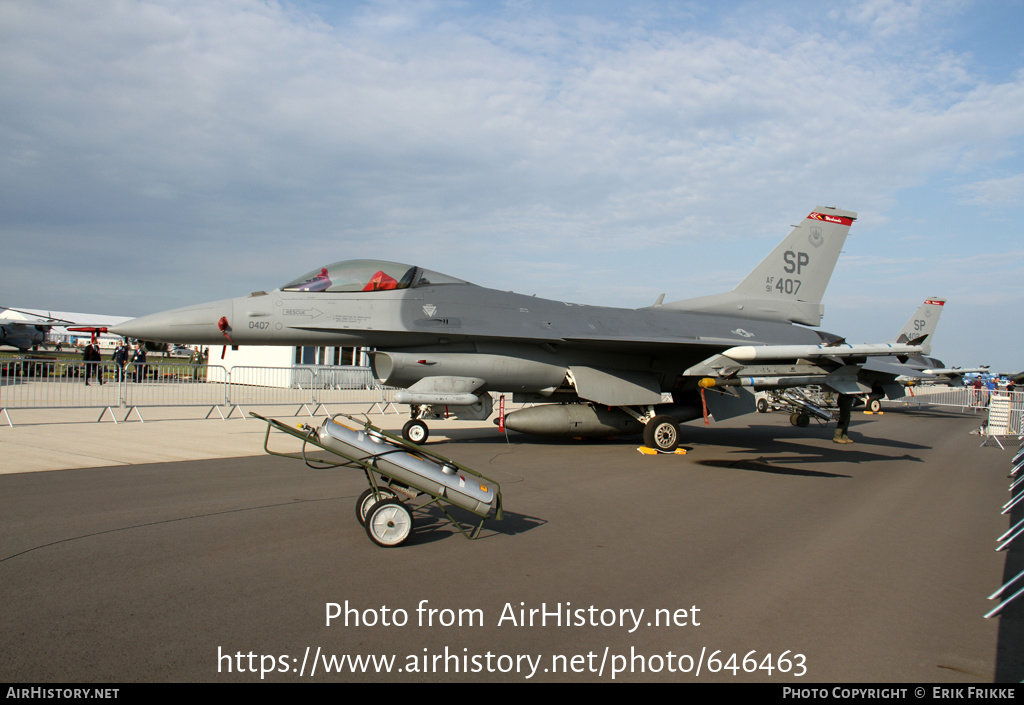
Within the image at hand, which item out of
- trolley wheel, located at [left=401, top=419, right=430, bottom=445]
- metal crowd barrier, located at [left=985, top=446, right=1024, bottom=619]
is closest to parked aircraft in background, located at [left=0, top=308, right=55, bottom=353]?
trolley wheel, located at [left=401, top=419, right=430, bottom=445]

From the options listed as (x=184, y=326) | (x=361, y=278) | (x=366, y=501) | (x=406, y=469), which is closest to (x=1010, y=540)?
(x=406, y=469)

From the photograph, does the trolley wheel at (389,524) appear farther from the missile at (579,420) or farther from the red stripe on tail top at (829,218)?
the red stripe on tail top at (829,218)

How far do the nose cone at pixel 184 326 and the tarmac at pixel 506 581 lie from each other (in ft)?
6.11

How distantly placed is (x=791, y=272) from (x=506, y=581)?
39.3 ft

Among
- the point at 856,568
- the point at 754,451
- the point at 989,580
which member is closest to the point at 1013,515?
the point at 989,580

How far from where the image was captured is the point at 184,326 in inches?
350

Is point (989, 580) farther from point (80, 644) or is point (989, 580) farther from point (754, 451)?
point (754, 451)

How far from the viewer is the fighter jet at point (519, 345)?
9.21m

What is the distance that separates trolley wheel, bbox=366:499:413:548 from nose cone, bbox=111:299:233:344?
5.67 metres

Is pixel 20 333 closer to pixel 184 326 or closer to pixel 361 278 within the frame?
pixel 184 326

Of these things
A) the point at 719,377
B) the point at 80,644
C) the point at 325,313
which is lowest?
the point at 80,644

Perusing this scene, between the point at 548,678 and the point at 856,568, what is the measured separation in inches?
119

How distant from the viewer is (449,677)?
2.84 m

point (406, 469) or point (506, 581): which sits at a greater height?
point (406, 469)
